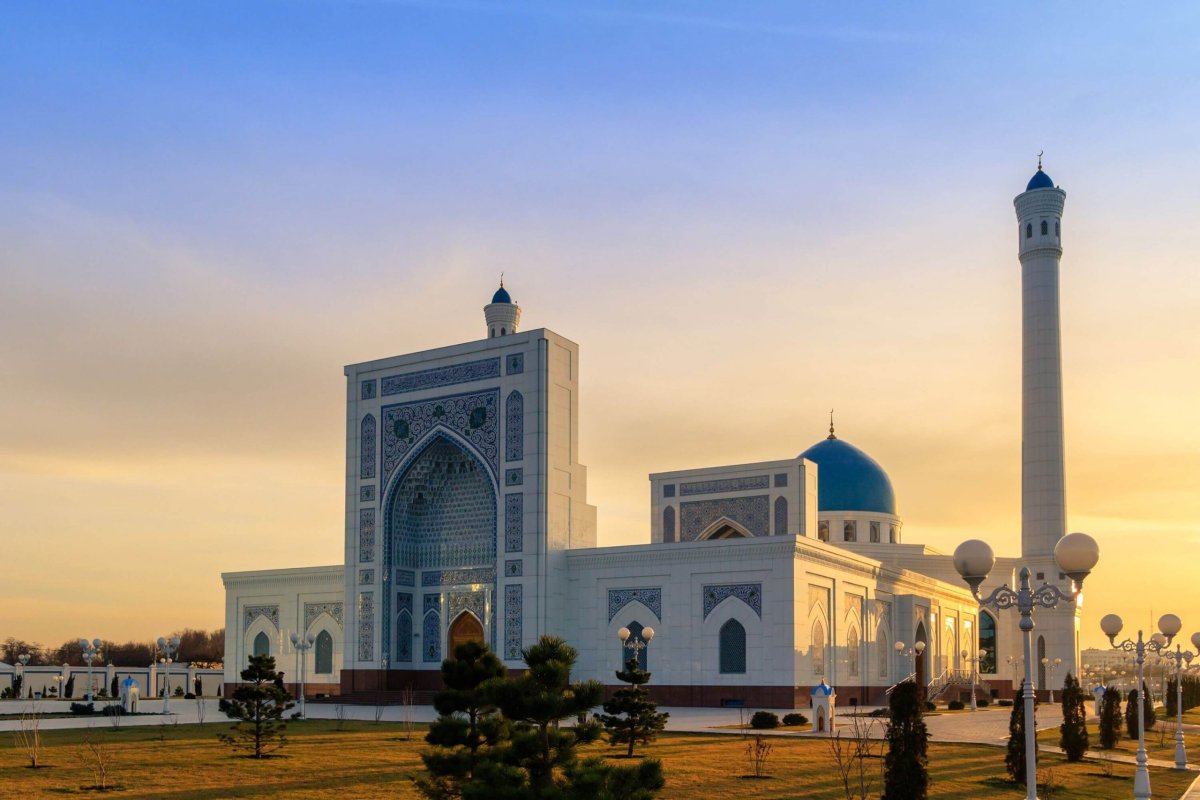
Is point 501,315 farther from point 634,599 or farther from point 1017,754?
point 1017,754

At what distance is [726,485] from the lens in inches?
1678

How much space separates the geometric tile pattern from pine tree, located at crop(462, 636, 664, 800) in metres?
29.7

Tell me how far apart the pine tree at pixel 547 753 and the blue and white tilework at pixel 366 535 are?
2884 centimetres

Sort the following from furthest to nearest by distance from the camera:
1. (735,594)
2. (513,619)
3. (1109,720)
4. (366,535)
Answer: (366,535) < (513,619) < (735,594) < (1109,720)

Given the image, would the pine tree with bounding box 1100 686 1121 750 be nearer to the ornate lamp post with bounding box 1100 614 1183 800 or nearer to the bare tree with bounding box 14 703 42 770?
the ornate lamp post with bounding box 1100 614 1183 800

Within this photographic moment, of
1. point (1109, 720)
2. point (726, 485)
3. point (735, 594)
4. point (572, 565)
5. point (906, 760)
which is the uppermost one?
point (726, 485)

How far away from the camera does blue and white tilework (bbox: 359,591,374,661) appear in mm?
39438

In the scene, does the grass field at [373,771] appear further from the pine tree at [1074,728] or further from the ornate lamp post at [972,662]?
the ornate lamp post at [972,662]

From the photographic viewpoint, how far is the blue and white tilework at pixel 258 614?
150ft

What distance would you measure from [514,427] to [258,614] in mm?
15186

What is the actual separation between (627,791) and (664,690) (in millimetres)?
26723

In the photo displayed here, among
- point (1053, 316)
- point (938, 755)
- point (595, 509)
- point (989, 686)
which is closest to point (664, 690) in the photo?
point (595, 509)

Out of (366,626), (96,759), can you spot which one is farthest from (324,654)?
(96,759)

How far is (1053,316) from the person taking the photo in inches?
1921
